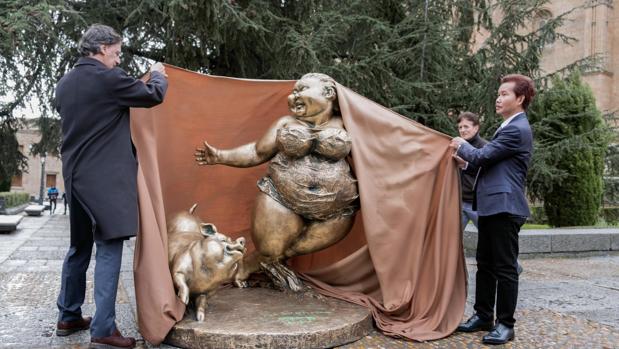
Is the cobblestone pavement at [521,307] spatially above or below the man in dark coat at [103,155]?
below

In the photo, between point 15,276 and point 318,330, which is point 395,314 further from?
point 15,276

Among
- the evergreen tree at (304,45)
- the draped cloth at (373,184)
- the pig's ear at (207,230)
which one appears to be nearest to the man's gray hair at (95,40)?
the draped cloth at (373,184)

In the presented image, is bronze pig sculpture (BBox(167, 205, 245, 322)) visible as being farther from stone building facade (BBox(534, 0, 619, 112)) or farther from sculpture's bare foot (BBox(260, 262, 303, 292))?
stone building facade (BBox(534, 0, 619, 112))

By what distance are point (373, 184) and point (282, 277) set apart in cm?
101

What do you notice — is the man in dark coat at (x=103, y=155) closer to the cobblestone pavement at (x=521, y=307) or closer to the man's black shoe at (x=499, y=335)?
the cobblestone pavement at (x=521, y=307)

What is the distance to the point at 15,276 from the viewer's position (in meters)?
5.36

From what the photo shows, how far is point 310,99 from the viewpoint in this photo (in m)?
3.70

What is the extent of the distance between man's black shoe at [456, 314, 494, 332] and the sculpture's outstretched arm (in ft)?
5.90

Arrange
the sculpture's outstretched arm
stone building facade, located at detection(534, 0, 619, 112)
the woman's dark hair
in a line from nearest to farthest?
the woman's dark hair, the sculpture's outstretched arm, stone building facade, located at detection(534, 0, 619, 112)

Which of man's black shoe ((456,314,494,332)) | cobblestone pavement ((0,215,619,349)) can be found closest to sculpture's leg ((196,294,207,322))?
cobblestone pavement ((0,215,619,349))

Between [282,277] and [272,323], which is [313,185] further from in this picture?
[272,323]

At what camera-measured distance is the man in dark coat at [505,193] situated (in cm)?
342

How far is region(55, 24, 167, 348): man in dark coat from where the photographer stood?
2.93 metres

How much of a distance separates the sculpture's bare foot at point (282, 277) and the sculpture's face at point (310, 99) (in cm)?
116
